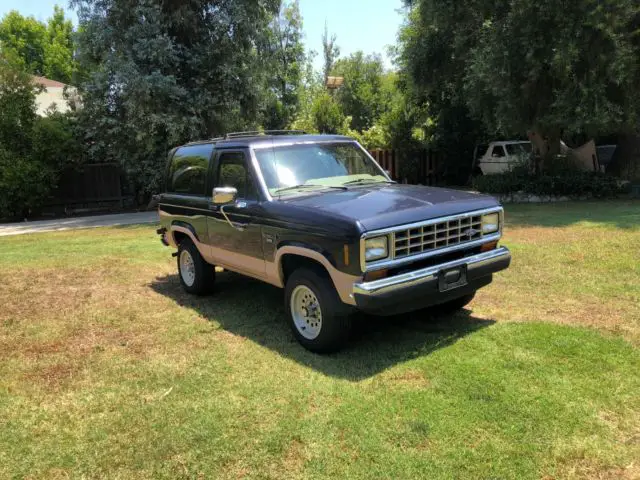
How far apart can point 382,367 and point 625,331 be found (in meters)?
2.30

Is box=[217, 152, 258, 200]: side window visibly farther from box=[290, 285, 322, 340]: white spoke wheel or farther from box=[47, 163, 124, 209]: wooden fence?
box=[47, 163, 124, 209]: wooden fence

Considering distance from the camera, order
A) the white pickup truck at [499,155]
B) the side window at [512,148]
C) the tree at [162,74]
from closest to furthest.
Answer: the tree at [162,74] → the side window at [512,148] → the white pickup truck at [499,155]

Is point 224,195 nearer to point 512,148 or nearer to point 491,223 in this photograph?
point 491,223

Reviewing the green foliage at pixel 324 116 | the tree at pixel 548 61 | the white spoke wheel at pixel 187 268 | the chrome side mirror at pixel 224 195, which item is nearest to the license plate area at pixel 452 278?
the chrome side mirror at pixel 224 195

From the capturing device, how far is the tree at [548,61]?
556 inches

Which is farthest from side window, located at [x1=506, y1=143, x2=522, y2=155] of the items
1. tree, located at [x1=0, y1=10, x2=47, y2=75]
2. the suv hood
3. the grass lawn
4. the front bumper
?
tree, located at [x1=0, y1=10, x2=47, y2=75]

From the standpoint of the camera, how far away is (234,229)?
580cm

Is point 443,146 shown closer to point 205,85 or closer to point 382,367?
point 205,85

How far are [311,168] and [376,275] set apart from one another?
1.77m

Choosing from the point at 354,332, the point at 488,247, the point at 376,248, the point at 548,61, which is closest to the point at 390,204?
the point at 376,248

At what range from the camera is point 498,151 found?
21484 mm

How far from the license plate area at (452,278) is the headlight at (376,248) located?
595 millimetres

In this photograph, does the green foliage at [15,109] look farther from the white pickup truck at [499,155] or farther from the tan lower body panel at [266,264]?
the white pickup truck at [499,155]

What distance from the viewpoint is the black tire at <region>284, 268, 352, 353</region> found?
453 centimetres
